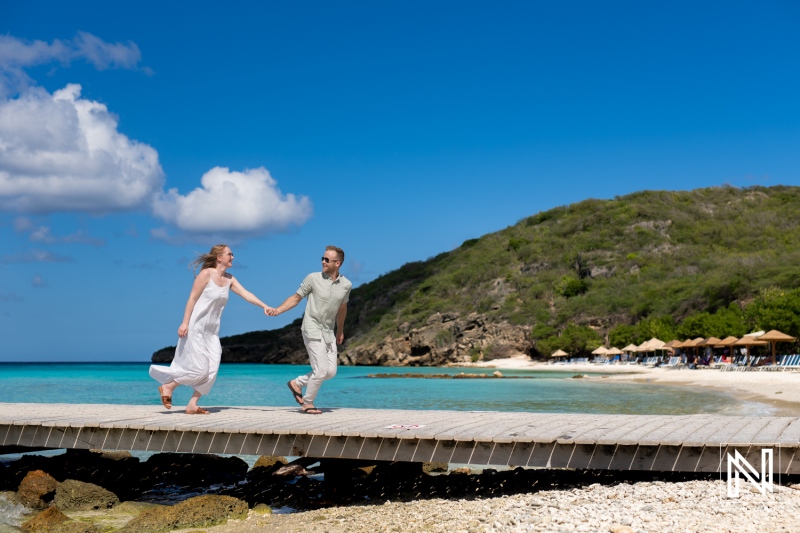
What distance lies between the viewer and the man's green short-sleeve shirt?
31.0ft

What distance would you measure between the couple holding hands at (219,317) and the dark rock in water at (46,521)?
1.99 meters

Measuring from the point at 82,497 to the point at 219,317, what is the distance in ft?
9.05

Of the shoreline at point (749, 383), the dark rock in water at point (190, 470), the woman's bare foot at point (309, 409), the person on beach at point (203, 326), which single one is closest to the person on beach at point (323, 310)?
the woman's bare foot at point (309, 409)

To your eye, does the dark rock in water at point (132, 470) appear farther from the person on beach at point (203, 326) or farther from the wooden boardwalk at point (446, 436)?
the person on beach at point (203, 326)

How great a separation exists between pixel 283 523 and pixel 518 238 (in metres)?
121

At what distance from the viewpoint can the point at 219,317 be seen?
1010 centimetres

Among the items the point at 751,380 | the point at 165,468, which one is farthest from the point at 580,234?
the point at 165,468

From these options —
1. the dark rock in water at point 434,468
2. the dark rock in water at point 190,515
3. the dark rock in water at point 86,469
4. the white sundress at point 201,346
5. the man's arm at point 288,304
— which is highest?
the man's arm at point 288,304

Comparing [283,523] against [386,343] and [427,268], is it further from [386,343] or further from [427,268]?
[427,268]

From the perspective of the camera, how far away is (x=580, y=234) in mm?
120812

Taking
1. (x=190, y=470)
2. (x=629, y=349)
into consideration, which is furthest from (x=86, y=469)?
(x=629, y=349)

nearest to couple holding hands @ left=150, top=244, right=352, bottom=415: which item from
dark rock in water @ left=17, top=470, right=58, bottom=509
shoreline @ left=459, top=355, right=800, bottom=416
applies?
dark rock in water @ left=17, top=470, right=58, bottom=509

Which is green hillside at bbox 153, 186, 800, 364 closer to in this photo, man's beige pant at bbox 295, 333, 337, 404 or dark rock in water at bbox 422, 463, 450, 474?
dark rock in water at bbox 422, 463, 450, 474

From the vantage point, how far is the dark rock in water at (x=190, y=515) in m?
7.83
